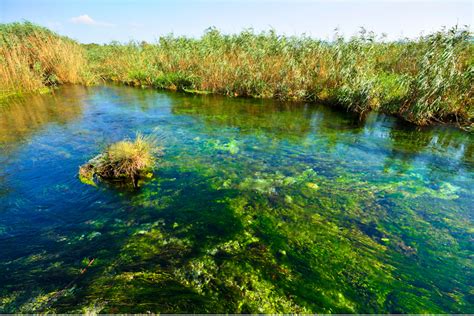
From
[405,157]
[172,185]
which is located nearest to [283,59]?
[405,157]

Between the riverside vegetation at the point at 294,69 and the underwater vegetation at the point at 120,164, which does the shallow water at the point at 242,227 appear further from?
the riverside vegetation at the point at 294,69

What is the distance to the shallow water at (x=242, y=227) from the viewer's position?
2.34 meters

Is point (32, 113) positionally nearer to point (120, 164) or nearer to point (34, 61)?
point (34, 61)

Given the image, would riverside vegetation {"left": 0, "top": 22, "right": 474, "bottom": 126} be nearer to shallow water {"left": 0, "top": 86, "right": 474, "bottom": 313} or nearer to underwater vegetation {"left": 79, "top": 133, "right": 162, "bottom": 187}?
Result: shallow water {"left": 0, "top": 86, "right": 474, "bottom": 313}

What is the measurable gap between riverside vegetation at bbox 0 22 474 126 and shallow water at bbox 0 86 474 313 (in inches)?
76.9

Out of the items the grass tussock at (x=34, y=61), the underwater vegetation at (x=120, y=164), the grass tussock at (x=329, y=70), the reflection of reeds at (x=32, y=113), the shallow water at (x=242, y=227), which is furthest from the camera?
the grass tussock at (x=34, y=61)

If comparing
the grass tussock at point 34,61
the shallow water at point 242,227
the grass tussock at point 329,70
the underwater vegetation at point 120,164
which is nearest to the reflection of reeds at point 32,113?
the shallow water at point 242,227

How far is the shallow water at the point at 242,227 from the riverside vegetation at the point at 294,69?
1953 mm

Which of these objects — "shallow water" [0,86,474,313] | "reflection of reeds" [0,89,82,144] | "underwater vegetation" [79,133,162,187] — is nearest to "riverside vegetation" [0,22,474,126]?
"reflection of reeds" [0,89,82,144]

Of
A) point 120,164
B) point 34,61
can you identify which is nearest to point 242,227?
point 120,164

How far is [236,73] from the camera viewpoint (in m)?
10.7

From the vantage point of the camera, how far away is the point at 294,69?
9.85 meters

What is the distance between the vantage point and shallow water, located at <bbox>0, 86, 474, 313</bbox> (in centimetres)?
234

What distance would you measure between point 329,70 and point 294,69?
1281 millimetres
